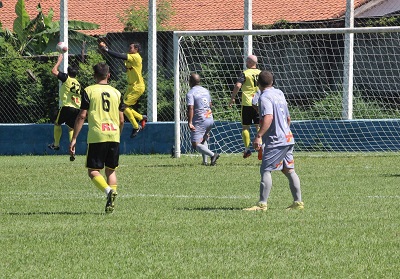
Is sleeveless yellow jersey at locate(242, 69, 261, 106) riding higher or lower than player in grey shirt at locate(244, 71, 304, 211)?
higher

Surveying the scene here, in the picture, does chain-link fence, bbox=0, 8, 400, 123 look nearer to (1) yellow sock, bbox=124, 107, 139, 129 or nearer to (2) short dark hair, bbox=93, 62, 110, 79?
(1) yellow sock, bbox=124, 107, 139, 129

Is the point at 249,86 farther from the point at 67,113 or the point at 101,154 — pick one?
the point at 101,154

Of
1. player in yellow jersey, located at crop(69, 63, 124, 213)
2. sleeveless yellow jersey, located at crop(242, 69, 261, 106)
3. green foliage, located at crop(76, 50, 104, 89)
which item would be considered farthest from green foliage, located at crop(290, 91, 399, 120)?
player in yellow jersey, located at crop(69, 63, 124, 213)

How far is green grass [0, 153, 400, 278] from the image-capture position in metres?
8.29

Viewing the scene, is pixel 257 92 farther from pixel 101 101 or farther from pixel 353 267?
pixel 353 267

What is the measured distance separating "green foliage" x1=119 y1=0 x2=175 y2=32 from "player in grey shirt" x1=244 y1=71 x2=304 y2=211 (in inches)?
853

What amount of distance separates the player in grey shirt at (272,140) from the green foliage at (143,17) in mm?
21655

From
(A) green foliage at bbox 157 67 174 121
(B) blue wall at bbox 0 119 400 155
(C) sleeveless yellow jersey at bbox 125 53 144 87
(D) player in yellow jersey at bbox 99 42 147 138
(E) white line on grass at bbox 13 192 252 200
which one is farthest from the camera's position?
(A) green foliage at bbox 157 67 174 121

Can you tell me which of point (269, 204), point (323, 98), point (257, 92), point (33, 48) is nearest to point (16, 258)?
point (269, 204)

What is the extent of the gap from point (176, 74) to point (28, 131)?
5.23 m

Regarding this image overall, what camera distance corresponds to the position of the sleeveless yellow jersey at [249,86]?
20094mm

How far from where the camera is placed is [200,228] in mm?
10445

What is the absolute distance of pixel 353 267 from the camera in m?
8.21

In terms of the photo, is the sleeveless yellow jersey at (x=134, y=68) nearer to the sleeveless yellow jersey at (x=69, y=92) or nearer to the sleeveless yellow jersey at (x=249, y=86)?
the sleeveless yellow jersey at (x=69, y=92)
